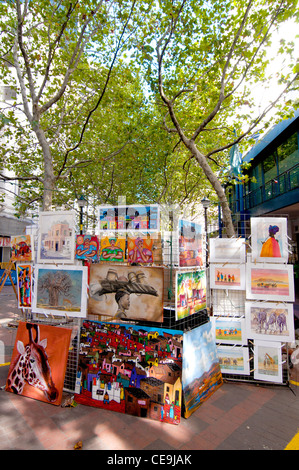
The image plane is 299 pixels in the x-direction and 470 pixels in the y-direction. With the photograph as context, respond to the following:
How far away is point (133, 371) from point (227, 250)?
2.78 m

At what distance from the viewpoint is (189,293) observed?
4.41m

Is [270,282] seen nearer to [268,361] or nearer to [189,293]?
[268,361]

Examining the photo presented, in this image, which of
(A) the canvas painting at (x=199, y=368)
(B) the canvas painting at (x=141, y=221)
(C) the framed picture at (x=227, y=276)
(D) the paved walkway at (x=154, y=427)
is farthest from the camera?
(B) the canvas painting at (x=141, y=221)

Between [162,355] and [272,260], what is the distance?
262cm

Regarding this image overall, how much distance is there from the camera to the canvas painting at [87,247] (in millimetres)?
4344

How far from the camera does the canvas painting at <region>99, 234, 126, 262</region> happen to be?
4180 mm

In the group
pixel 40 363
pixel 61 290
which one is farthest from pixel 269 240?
pixel 40 363

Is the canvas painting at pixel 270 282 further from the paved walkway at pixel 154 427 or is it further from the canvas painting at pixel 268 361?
the paved walkway at pixel 154 427

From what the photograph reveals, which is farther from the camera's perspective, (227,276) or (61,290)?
(227,276)

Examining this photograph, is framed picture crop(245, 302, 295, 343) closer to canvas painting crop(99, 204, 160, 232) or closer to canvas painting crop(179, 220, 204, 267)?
canvas painting crop(179, 220, 204, 267)

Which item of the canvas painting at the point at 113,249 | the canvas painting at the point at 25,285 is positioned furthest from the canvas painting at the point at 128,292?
the canvas painting at the point at 25,285

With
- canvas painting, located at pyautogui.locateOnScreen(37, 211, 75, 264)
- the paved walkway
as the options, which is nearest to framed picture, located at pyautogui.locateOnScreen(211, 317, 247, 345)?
the paved walkway

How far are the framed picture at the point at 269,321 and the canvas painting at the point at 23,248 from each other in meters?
4.22
